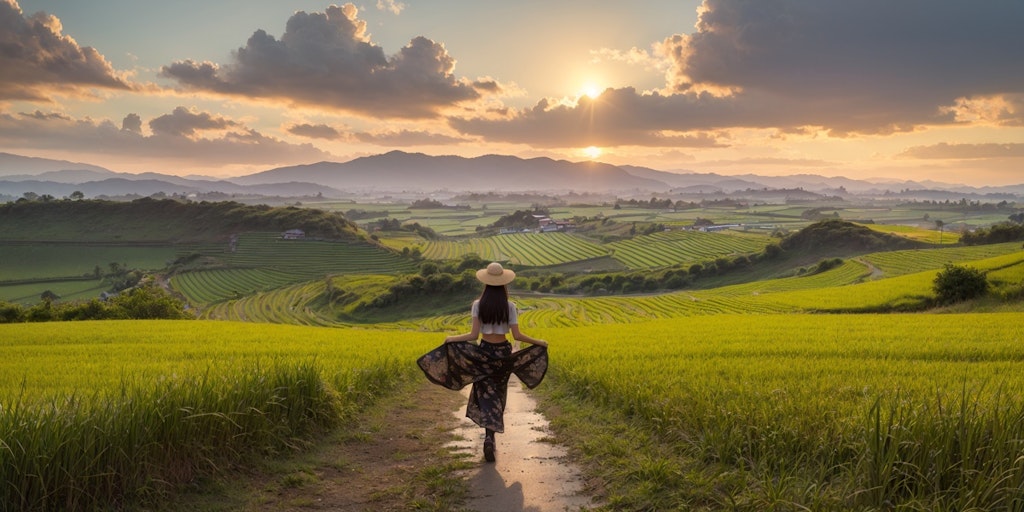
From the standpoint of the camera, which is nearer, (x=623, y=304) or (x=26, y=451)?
(x=26, y=451)

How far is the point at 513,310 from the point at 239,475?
3994 mm

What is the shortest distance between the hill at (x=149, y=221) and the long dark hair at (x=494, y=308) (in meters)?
155

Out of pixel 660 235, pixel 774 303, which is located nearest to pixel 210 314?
pixel 774 303

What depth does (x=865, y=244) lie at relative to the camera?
12581 centimetres

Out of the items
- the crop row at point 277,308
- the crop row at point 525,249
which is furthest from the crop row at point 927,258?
the crop row at point 277,308

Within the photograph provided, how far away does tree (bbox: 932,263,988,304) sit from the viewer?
34500 mm

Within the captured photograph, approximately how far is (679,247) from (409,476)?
149 m

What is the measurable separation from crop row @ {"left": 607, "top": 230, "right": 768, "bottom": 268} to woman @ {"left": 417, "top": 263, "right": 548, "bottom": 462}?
4902 inches

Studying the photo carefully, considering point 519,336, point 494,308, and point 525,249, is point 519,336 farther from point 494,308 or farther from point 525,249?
point 525,249

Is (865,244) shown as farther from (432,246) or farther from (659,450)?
(659,450)

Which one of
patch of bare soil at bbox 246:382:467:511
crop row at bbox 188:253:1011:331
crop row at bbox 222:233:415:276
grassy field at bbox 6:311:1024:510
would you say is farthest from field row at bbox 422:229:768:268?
patch of bare soil at bbox 246:382:467:511

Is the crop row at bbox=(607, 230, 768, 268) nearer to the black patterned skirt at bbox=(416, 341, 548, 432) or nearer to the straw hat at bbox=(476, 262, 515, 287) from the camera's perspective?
the black patterned skirt at bbox=(416, 341, 548, 432)

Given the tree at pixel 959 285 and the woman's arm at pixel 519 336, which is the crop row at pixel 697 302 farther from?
the woman's arm at pixel 519 336

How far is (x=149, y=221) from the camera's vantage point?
572ft
